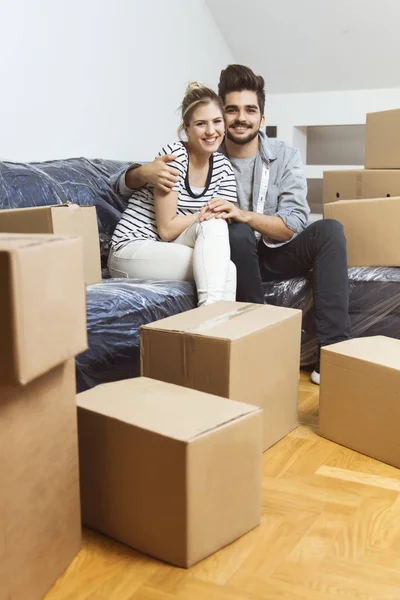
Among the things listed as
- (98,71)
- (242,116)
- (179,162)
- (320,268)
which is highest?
(98,71)

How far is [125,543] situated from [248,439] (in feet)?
0.96

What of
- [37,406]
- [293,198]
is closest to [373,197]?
[293,198]

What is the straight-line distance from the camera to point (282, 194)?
93.6 inches

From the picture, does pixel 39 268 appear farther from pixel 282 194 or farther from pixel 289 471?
pixel 282 194

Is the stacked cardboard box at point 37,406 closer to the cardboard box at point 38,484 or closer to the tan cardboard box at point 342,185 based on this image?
the cardboard box at point 38,484

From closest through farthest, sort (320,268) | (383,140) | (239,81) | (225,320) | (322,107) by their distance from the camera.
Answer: (225,320) → (320,268) → (239,81) → (383,140) → (322,107)

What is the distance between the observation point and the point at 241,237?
2148 millimetres

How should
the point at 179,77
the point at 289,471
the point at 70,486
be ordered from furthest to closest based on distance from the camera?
1. the point at 179,77
2. the point at 289,471
3. the point at 70,486

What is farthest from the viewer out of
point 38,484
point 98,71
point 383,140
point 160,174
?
point 98,71

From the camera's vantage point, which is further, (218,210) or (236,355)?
(218,210)

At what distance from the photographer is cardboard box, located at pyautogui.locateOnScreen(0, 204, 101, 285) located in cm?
169

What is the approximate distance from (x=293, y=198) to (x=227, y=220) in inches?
11.2

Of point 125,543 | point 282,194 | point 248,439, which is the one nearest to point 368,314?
point 282,194

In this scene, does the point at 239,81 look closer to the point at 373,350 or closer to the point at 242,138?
the point at 242,138
